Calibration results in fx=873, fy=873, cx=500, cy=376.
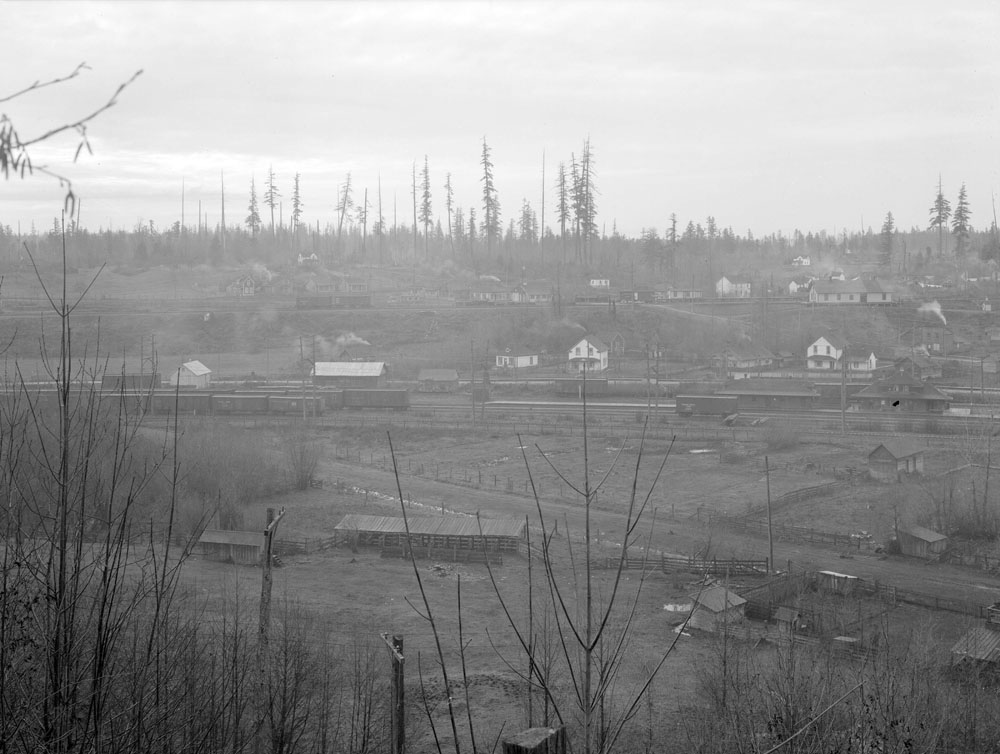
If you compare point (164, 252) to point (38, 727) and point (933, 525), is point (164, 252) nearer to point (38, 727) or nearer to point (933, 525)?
point (933, 525)

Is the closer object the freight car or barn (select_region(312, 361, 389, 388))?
the freight car

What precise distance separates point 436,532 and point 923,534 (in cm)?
936

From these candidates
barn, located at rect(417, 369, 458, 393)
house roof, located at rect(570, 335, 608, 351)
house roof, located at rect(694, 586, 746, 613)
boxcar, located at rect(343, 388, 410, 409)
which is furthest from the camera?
house roof, located at rect(570, 335, 608, 351)

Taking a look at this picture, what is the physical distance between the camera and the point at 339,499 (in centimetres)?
2131

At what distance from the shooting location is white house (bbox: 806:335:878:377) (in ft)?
128

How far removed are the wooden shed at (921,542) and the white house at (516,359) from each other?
2596 cm

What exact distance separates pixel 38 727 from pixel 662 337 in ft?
145

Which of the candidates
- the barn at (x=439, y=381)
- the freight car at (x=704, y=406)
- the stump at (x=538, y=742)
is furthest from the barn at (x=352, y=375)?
the stump at (x=538, y=742)

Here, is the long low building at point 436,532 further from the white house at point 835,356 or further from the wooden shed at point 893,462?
the white house at point 835,356

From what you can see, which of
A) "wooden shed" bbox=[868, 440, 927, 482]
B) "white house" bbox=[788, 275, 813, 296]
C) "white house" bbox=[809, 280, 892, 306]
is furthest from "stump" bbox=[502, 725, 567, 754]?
"white house" bbox=[788, 275, 813, 296]

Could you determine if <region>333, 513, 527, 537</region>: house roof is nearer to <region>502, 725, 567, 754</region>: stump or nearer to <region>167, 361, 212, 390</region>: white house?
<region>502, 725, 567, 754</region>: stump

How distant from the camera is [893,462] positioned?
21.8 metres

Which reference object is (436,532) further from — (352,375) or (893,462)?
(352,375)

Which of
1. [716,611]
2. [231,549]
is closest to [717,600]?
[716,611]
